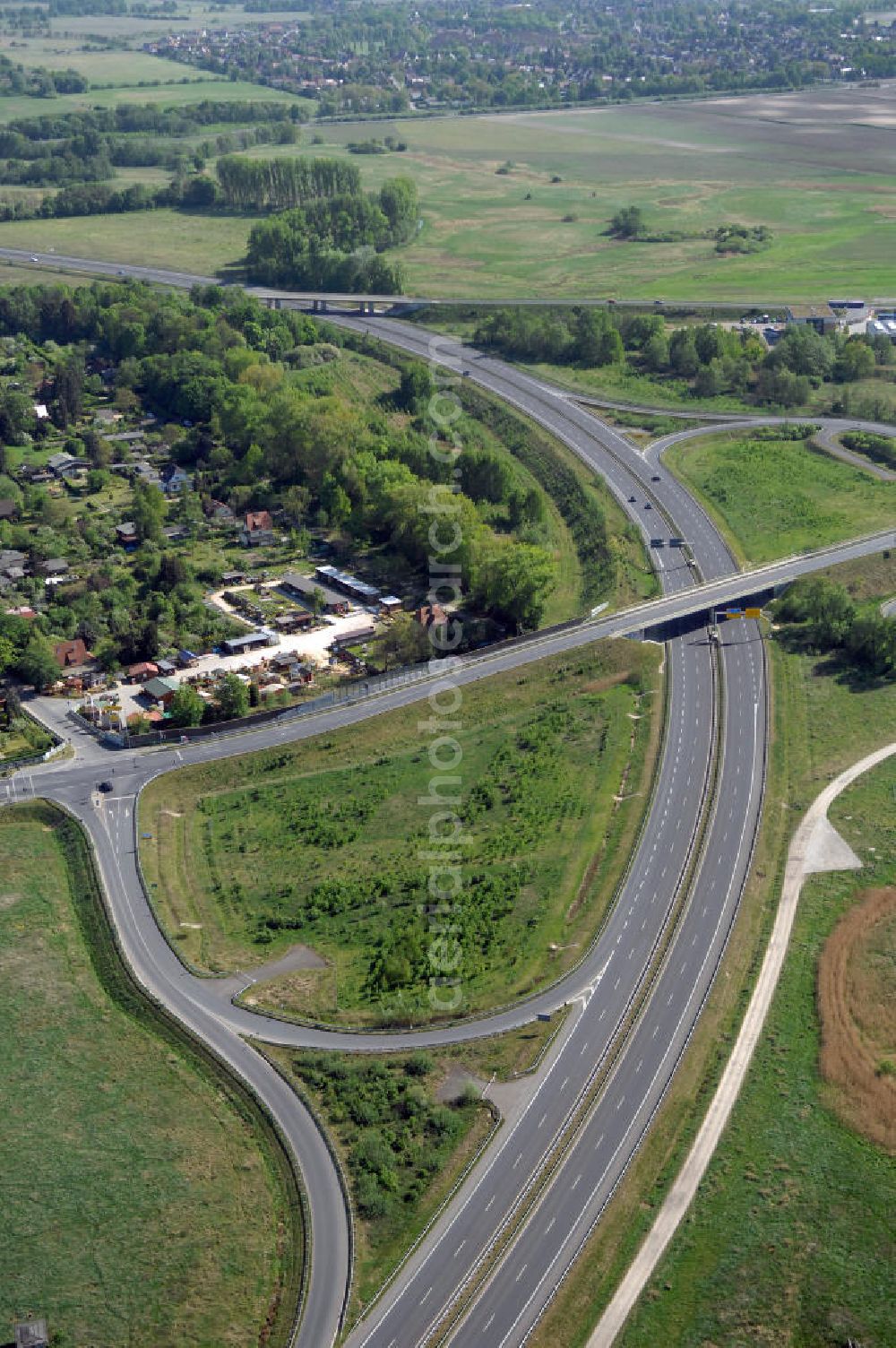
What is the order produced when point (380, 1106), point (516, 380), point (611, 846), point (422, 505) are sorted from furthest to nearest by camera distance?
point (516, 380)
point (422, 505)
point (611, 846)
point (380, 1106)

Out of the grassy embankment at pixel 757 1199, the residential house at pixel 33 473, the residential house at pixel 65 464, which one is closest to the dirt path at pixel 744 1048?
the grassy embankment at pixel 757 1199

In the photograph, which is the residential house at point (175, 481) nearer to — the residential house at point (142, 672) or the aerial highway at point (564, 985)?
the residential house at point (142, 672)

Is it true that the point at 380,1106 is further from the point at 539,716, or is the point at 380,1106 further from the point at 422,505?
the point at 422,505

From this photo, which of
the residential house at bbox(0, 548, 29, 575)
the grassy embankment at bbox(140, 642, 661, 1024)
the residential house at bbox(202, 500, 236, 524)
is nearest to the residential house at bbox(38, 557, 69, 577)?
the residential house at bbox(0, 548, 29, 575)

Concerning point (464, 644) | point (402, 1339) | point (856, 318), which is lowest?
point (402, 1339)

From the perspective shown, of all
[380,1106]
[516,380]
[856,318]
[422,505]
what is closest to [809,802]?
[380,1106]

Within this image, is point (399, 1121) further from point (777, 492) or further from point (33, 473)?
point (33, 473)

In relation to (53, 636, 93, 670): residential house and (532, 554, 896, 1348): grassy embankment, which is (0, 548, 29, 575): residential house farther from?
(532, 554, 896, 1348): grassy embankment
